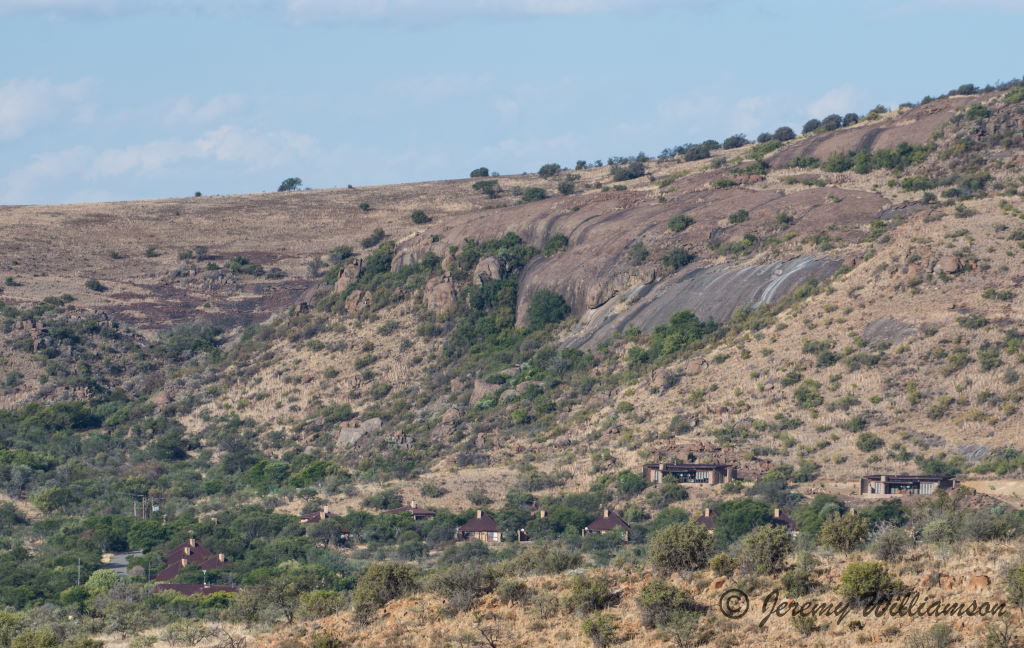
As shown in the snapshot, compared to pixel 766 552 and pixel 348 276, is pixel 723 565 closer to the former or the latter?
pixel 766 552

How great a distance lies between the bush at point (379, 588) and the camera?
35.0m

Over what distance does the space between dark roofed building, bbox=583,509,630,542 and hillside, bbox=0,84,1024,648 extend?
721mm

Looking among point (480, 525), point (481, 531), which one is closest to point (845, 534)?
point (481, 531)

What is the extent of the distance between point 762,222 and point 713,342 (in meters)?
15.0

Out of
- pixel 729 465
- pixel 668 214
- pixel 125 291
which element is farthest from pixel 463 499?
pixel 125 291

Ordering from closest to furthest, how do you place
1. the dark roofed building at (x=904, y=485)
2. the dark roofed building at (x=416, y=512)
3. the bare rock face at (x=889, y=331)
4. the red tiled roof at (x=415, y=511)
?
the dark roofed building at (x=904, y=485)
the dark roofed building at (x=416, y=512)
the red tiled roof at (x=415, y=511)
the bare rock face at (x=889, y=331)

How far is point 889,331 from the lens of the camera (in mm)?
78625

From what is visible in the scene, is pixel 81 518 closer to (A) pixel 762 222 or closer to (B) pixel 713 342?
(B) pixel 713 342

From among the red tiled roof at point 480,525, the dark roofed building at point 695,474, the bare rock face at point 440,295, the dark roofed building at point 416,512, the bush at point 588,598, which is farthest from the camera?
the bare rock face at point 440,295

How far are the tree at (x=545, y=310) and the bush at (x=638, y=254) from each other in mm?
5156

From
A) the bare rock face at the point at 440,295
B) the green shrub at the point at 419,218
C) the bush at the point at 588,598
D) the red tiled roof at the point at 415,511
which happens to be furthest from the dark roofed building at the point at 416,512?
the green shrub at the point at 419,218

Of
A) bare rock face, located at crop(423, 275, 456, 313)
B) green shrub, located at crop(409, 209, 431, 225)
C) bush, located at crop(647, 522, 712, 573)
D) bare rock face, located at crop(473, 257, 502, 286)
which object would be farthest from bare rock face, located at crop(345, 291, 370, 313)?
bush, located at crop(647, 522, 712, 573)

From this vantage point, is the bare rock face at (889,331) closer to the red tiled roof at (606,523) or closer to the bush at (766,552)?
the red tiled roof at (606,523)

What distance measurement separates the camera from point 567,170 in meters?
155
